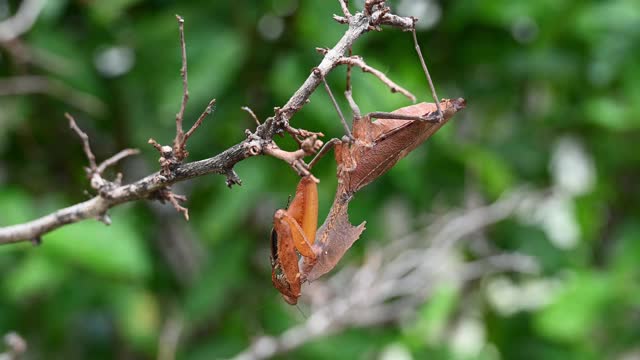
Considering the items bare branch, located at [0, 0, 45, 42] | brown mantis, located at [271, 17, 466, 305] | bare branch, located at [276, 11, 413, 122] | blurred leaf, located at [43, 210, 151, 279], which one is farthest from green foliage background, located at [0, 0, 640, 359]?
bare branch, located at [276, 11, 413, 122]

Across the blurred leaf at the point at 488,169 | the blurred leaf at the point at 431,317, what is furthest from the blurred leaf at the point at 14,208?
the blurred leaf at the point at 488,169

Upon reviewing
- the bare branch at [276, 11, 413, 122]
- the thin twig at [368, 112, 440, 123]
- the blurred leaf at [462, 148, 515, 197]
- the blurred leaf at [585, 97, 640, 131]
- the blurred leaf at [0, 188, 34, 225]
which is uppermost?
the blurred leaf at [0, 188, 34, 225]

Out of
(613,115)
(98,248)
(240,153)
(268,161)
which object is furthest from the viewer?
(613,115)

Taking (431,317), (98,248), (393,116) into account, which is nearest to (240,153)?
(393,116)

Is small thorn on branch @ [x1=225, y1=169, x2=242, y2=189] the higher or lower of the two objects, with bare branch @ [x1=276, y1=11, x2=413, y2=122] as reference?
lower

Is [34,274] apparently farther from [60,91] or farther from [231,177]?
[231,177]

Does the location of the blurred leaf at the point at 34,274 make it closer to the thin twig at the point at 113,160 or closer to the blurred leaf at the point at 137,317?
the blurred leaf at the point at 137,317

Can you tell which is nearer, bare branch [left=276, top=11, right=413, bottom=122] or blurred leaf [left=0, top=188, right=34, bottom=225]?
bare branch [left=276, top=11, right=413, bottom=122]

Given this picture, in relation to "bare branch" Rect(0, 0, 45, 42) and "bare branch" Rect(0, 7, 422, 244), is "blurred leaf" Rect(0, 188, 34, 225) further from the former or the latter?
"bare branch" Rect(0, 7, 422, 244)
